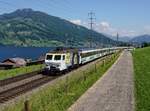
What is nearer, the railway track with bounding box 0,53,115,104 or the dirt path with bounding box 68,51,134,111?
the dirt path with bounding box 68,51,134,111

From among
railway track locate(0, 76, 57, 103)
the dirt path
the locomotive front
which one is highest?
the locomotive front

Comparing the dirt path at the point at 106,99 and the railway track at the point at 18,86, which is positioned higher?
the dirt path at the point at 106,99

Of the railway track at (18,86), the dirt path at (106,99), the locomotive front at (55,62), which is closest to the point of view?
the dirt path at (106,99)

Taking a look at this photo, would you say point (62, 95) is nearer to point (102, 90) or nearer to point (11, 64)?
point (102, 90)

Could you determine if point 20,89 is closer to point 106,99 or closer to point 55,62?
point 106,99

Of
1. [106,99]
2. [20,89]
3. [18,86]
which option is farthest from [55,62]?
[106,99]

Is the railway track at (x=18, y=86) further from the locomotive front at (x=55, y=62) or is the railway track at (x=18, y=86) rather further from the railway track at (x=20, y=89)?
the locomotive front at (x=55, y=62)

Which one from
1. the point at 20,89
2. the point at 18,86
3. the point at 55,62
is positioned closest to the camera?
the point at 20,89

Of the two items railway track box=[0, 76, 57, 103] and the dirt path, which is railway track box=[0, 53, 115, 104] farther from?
the dirt path

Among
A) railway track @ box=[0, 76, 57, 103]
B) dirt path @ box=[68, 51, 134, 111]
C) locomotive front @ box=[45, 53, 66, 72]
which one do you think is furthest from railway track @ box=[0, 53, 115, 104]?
dirt path @ box=[68, 51, 134, 111]

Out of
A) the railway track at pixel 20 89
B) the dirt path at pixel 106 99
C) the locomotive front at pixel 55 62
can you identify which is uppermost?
the locomotive front at pixel 55 62

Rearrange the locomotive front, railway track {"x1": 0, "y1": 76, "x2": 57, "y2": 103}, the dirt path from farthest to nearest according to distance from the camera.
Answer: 1. the locomotive front
2. railway track {"x1": 0, "y1": 76, "x2": 57, "y2": 103}
3. the dirt path

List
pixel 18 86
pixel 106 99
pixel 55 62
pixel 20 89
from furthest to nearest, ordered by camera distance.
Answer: pixel 55 62, pixel 18 86, pixel 20 89, pixel 106 99

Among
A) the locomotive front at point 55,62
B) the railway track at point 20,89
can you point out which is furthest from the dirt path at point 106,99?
the locomotive front at point 55,62
